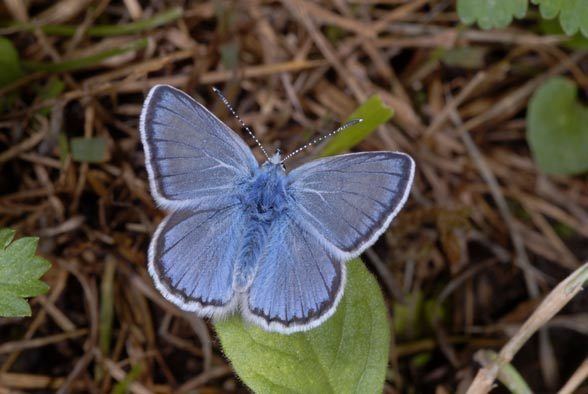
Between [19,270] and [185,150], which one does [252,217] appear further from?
[19,270]

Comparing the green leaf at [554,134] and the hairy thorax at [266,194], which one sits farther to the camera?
the green leaf at [554,134]

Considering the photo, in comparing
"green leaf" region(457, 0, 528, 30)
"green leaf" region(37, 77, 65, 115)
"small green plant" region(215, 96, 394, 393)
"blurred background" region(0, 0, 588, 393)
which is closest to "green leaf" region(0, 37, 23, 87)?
"blurred background" region(0, 0, 588, 393)

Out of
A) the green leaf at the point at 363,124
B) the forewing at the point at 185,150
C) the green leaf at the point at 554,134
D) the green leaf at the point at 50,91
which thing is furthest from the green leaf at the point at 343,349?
the green leaf at the point at 554,134

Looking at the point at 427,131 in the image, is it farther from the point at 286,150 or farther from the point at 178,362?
the point at 178,362

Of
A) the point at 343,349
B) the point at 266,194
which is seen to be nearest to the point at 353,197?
the point at 266,194

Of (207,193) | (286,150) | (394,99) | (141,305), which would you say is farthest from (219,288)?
(394,99)

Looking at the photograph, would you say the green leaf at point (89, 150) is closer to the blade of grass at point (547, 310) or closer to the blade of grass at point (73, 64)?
the blade of grass at point (73, 64)
